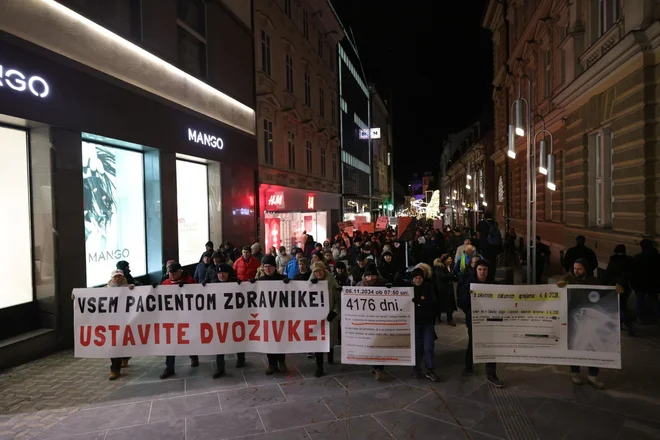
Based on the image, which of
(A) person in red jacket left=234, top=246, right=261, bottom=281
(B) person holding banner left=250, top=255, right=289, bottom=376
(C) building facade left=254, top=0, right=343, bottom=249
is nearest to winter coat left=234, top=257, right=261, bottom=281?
(A) person in red jacket left=234, top=246, right=261, bottom=281

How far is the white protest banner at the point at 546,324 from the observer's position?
610 centimetres

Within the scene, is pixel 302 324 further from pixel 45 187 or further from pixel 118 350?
pixel 45 187

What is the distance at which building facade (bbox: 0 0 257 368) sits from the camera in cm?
769

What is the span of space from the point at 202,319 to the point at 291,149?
17152mm

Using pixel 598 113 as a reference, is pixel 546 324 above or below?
below

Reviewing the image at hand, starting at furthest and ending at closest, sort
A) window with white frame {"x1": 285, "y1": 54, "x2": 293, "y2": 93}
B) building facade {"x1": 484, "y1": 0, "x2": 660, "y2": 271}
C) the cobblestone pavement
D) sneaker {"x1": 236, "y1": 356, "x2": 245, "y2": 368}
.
A: window with white frame {"x1": 285, "y1": 54, "x2": 293, "y2": 93}
building facade {"x1": 484, "y1": 0, "x2": 660, "y2": 271}
sneaker {"x1": 236, "y1": 356, "x2": 245, "y2": 368}
the cobblestone pavement

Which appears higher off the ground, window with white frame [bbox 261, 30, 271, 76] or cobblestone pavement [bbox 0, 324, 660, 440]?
window with white frame [bbox 261, 30, 271, 76]

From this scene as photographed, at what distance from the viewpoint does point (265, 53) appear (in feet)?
65.2

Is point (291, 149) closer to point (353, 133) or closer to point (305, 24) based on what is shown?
point (305, 24)

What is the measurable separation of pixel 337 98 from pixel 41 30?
91.9 ft

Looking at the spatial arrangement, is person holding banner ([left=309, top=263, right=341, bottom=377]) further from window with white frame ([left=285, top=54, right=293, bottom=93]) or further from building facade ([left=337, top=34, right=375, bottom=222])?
building facade ([left=337, top=34, right=375, bottom=222])

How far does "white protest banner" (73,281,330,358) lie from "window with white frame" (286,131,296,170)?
16.3m

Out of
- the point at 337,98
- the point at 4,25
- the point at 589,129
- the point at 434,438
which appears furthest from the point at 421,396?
the point at 337,98

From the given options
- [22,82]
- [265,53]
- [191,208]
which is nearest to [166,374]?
[22,82]
